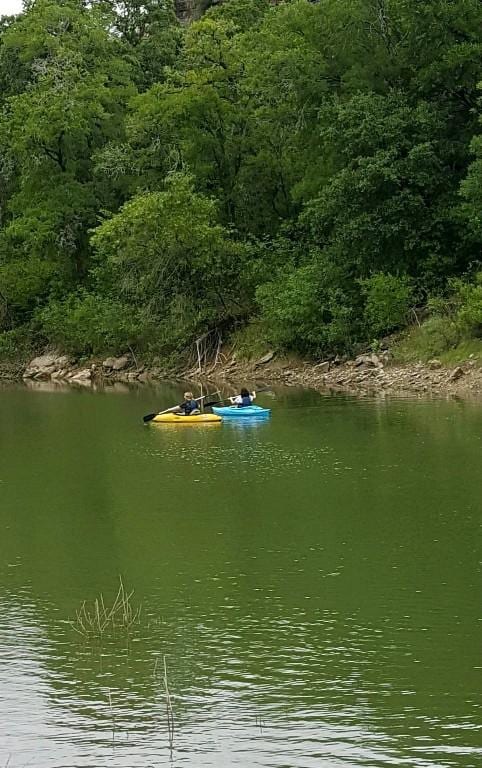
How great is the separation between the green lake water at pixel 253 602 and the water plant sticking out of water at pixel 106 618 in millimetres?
141

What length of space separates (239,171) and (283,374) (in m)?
11.8

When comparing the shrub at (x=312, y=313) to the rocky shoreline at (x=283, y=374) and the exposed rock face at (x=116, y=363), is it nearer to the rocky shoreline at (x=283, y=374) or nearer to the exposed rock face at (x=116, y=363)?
the rocky shoreline at (x=283, y=374)

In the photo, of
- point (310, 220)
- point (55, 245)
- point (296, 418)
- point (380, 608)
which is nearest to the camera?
point (380, 608)

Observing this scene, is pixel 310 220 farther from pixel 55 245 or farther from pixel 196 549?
pixel 196 549

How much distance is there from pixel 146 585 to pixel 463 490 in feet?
21.0

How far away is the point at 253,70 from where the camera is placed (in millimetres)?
42875

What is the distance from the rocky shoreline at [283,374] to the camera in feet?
102

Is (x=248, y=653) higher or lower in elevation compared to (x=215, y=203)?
lower

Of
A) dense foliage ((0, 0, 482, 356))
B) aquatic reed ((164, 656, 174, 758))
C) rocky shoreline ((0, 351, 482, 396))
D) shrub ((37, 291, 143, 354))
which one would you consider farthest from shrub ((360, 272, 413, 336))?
aquatic reed ((164, 656, 174, 758))

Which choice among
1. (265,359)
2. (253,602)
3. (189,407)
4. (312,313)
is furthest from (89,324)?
(253,602)

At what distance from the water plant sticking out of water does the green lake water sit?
141 mm

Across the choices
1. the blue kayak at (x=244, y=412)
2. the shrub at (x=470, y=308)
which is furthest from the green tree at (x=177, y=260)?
the blue kayak at (x=244, y=412)

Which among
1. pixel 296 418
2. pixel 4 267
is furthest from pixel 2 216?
pixel 296 418

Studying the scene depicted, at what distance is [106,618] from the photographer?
458 inches
